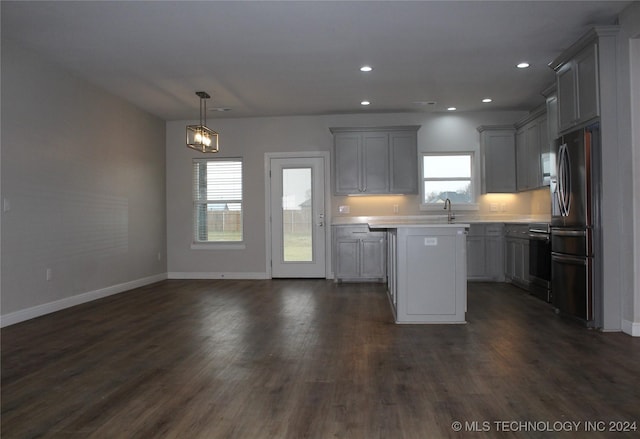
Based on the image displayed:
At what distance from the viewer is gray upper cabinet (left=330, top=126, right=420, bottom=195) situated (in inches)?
284

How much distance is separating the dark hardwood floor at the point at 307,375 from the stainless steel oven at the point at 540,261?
1.74 ft

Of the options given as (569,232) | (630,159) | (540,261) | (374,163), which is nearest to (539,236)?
(540,261)

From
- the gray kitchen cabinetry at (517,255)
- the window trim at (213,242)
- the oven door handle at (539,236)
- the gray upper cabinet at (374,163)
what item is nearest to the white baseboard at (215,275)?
the window trim at (213,242)

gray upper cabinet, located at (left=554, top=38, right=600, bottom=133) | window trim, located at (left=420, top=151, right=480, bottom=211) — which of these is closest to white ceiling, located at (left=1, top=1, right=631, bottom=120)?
gray upper cabinet, located at (left=554, top=38, right=600, bottom=133)

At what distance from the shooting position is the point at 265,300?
Answer: 18.3ft

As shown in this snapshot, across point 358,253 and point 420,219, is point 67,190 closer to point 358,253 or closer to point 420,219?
point 358,253

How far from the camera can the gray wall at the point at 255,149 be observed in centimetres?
752

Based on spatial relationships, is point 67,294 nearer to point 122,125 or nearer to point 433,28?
point 122,125

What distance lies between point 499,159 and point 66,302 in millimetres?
6485

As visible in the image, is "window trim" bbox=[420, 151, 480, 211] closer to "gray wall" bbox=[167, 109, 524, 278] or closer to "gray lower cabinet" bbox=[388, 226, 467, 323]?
"gray wall" bbox=[167, 109, 524, 278]

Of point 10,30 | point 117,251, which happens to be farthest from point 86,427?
point 117,251

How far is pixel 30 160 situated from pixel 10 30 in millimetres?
1257

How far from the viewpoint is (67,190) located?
17.2ft

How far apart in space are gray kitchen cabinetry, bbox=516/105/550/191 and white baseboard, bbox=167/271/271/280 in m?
4.44
